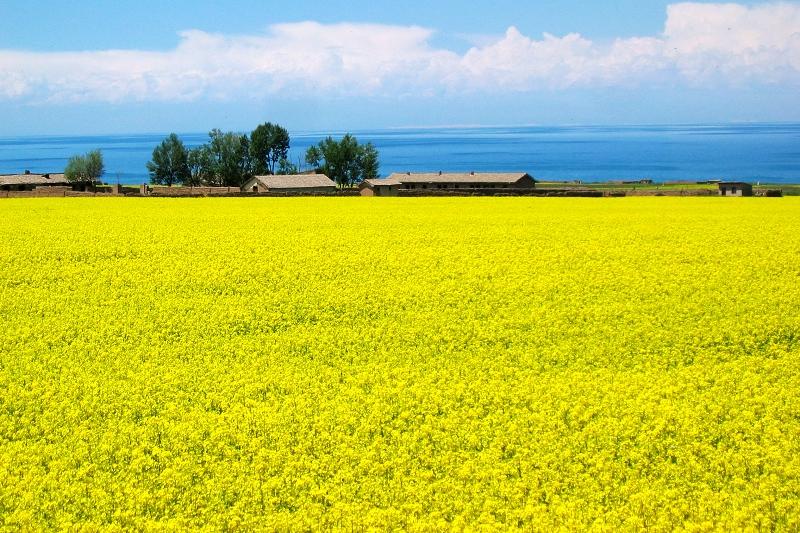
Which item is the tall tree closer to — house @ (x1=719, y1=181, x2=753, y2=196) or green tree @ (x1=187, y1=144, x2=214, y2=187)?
green tree @ (x1=187, y1=144, x2=214, y2=187)

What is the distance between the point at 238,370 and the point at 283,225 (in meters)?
19.3

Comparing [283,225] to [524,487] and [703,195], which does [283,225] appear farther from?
[703,195]

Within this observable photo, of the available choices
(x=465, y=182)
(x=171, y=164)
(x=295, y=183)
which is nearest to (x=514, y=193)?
(x=295, y=183)

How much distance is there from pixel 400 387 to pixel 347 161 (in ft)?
408

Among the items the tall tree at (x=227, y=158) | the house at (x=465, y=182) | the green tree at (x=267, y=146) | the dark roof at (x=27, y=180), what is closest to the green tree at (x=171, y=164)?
the tall tree at (x=227, y=158)

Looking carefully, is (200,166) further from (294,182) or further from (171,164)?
(294,182)

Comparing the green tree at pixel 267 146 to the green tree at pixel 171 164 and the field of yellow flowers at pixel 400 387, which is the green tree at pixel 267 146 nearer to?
the green tree at pixel 171 164

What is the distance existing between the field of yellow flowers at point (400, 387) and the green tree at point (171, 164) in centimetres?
11882

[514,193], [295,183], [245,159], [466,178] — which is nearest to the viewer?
[514,193]

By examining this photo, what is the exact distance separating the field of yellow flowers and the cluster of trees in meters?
111

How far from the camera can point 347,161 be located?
13550cm

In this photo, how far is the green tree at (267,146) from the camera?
5472 inches

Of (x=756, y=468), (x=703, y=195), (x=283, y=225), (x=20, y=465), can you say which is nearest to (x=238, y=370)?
(x=20, y=465)

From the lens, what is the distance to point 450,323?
669 inches
